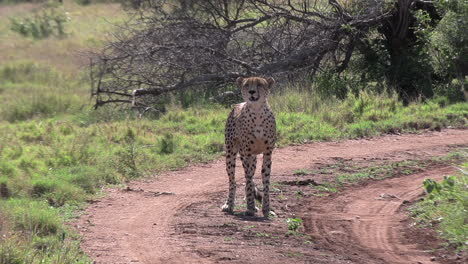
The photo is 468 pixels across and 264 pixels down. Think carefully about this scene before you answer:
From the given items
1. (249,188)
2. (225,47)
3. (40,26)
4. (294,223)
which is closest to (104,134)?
(225,47)

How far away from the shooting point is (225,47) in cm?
1734

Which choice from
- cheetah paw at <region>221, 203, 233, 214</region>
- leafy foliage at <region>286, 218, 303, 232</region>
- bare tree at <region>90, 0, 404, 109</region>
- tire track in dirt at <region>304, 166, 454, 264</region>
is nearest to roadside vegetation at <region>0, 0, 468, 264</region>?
bare tree at <region>90, 0, 404, 109</region>

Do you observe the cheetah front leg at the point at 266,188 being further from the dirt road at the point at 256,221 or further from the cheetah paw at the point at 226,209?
the cheetah paw at the point at 226,209

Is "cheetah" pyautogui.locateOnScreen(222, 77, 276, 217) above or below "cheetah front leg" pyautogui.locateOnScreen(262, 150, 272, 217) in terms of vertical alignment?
above

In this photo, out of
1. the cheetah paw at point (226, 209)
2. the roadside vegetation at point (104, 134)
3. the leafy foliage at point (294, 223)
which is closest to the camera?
the roadside vegetation at point (104, 134)

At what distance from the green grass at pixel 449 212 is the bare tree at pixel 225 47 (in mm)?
8593

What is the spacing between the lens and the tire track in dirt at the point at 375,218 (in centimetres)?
708

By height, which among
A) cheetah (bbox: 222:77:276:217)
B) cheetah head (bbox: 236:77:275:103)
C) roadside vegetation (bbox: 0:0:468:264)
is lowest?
roadside vegetation (bbox: 0:0:468:264)

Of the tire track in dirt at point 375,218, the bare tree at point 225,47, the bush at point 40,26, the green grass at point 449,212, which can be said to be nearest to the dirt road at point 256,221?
the tire track in dirt at point 375,218

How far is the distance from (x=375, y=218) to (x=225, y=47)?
9536 mm

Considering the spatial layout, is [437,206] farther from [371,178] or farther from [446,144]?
[446,144]

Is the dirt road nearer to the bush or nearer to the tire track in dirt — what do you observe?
the tire track in dirt

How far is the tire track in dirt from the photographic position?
708 cm

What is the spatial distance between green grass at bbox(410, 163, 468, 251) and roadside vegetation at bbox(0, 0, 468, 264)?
11.0ft
